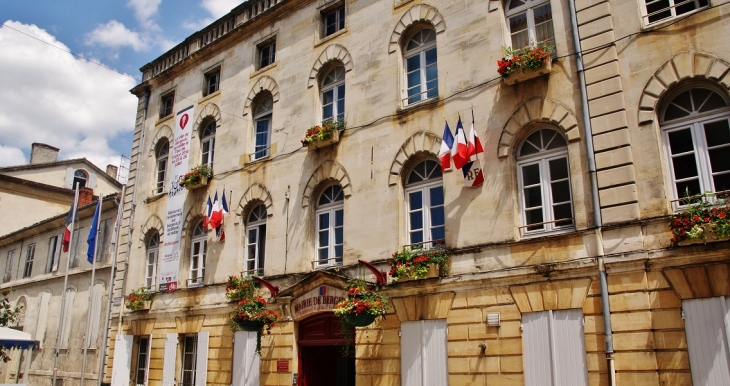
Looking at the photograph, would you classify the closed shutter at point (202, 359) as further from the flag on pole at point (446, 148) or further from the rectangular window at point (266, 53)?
the flag on pole at point (446, 148)

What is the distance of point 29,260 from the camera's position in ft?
112

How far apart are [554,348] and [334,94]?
31.5 feet

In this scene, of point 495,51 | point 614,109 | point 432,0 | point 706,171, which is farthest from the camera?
point 432,0

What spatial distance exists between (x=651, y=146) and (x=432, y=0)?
22.9ft

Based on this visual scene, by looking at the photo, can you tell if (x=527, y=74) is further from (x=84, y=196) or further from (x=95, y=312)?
(x=84, y=196)

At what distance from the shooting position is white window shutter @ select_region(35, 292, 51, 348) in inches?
1183

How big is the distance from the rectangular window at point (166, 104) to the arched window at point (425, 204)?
12.7 m

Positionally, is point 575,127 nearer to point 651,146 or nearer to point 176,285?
point 651,146

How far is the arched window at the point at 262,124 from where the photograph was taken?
64.7 feet

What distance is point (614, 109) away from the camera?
12008 mm

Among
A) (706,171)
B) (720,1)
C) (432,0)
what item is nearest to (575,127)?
(706,171)

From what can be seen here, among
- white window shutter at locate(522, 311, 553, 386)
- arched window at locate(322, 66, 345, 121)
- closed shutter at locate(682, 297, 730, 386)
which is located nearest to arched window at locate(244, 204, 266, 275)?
arched window at locate(322, 66, 345, 121)

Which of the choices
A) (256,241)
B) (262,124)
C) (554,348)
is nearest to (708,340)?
(554,348)

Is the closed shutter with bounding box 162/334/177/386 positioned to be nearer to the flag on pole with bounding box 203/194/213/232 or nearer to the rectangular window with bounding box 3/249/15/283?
the flag on pole with bounding box 203/194/213/232
